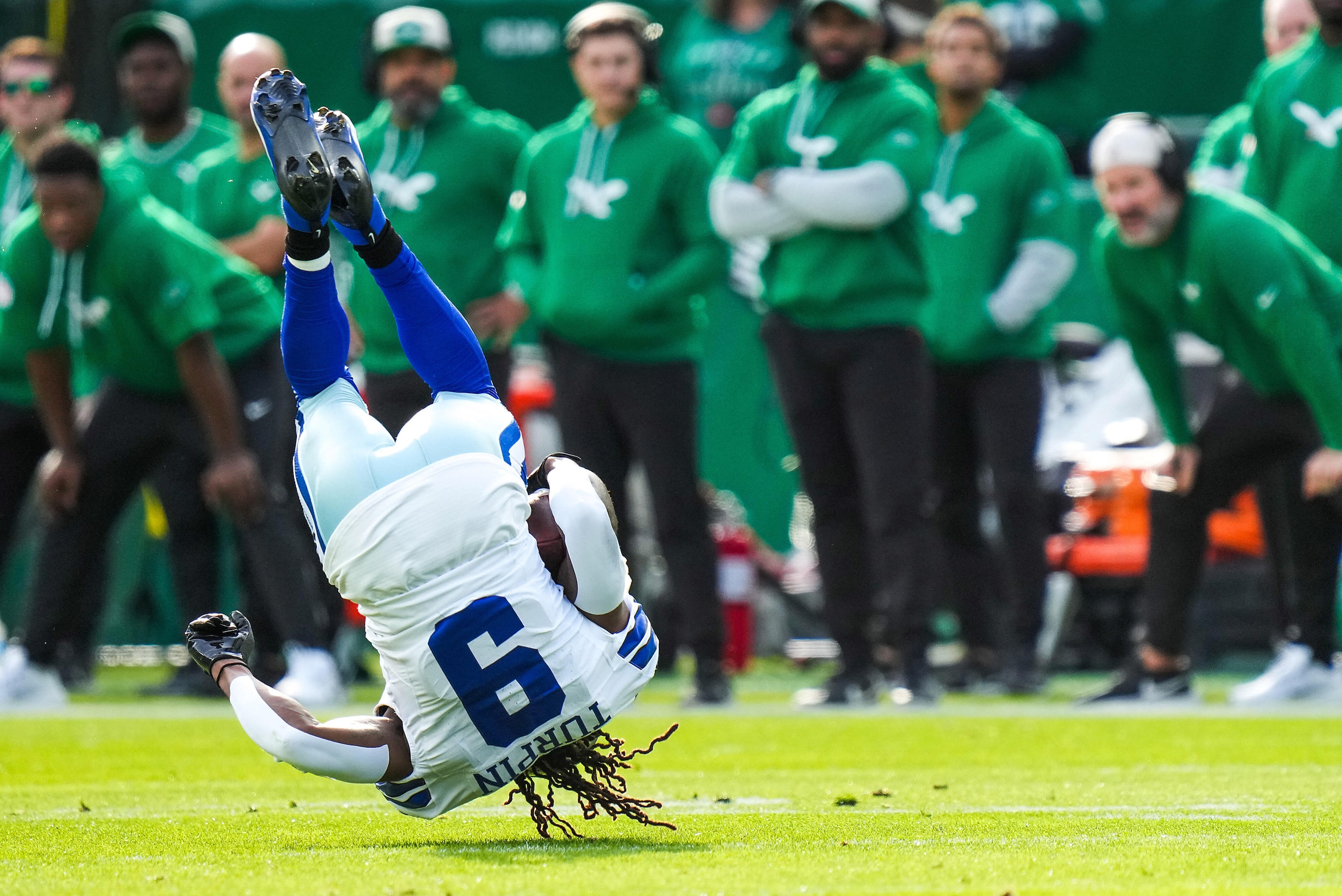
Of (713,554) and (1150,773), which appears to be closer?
(1150,773)

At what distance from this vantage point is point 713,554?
25.7ft

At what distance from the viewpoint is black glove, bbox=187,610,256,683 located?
427 cm

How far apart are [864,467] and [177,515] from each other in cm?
289

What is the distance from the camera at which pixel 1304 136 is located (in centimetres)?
790

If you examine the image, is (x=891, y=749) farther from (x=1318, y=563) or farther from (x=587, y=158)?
(x=587, y=158)

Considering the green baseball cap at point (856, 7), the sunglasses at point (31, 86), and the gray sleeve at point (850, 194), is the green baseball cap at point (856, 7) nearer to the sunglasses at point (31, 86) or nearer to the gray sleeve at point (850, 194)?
the gray sleeve at point (850, 194)

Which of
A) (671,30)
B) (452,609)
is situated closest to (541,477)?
(452,609)

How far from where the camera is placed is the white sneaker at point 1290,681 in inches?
303

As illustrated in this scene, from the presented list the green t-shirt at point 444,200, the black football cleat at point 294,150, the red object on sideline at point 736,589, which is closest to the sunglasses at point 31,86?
the green t-shirt at point 444,200

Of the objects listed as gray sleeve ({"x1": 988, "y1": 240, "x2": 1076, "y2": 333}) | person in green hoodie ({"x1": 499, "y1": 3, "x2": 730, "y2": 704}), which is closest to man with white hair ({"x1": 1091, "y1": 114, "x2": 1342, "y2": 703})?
gray sleeve ({"x1": 988, "y1": 240, "x2": 1076, "y2": 333})

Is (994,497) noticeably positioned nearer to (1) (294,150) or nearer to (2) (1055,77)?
(2) (1055,77)

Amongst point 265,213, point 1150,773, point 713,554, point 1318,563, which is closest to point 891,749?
point 1150,773

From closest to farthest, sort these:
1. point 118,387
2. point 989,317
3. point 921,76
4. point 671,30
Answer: point 118,387 → point 989,317 → point 921,76 → point 671,30

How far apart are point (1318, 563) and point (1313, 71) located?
1.90 metres
